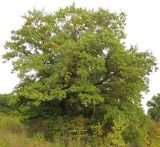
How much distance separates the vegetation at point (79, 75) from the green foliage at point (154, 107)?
47.9 metres

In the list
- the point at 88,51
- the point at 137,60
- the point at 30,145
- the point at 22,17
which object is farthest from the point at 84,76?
the point at 30,145

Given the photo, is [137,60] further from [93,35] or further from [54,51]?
[54,51]

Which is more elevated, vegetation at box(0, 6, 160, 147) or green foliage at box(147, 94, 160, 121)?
green foliage at box(147, 94, 160, 121)

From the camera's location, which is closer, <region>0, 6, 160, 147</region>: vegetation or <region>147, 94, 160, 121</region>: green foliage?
<region>0, 6, 160, 147</region>: vegetation

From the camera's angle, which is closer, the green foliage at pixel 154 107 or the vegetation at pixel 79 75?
the vegetation at pixel 79 75

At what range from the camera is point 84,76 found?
24.1 m

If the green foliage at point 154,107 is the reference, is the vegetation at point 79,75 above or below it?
below

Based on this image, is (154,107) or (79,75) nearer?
(79,75)

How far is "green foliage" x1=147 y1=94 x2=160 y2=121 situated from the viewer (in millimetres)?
75250

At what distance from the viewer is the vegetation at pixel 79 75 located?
24.2 metres

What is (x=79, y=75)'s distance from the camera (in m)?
24.4

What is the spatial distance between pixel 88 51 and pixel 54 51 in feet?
8.13

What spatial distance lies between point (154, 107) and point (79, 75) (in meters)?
55.8

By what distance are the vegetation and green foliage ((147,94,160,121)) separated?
1885 inches
